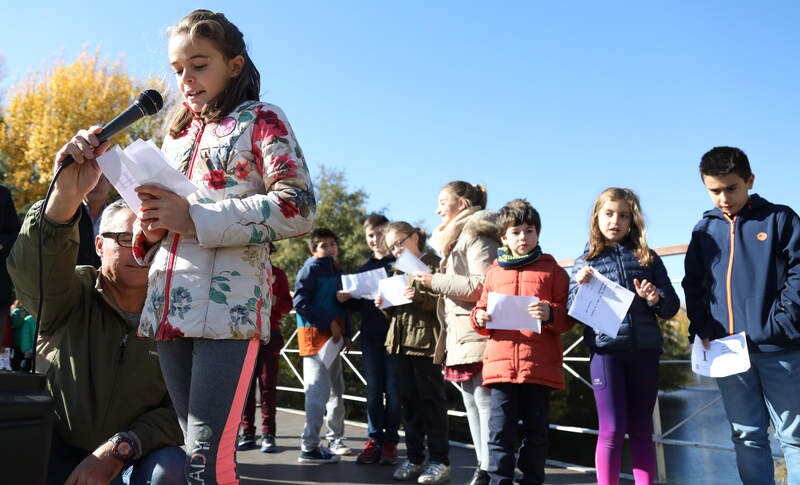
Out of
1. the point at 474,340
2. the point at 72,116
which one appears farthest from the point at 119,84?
the point at 474,340

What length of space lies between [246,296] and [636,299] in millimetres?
2195

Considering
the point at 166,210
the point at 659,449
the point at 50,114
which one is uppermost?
the point at 50,114

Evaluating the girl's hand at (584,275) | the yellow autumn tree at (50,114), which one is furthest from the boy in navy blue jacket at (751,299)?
the yellow autumn tree at (50,114)

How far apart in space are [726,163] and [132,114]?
2495mm

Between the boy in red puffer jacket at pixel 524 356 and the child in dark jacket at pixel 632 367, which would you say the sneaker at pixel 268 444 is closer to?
the boy in red puffer jacket at pixel 524 356

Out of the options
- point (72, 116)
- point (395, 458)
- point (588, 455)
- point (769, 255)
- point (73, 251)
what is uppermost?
Result: point (72, 116)

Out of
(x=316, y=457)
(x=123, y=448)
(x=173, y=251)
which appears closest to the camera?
(x=173, y=251)

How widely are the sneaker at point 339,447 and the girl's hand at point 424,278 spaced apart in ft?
4.96

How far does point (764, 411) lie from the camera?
271 cm

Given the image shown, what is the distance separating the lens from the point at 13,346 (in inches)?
365

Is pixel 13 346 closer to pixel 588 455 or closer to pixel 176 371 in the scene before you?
pixel 176 371

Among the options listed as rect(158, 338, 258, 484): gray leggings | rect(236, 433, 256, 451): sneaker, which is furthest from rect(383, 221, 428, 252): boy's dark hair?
rect(158, 338, 258, 484): gray leggings

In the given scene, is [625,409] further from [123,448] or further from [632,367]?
[123,448]

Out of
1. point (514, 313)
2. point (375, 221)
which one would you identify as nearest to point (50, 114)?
point (375, 221)
